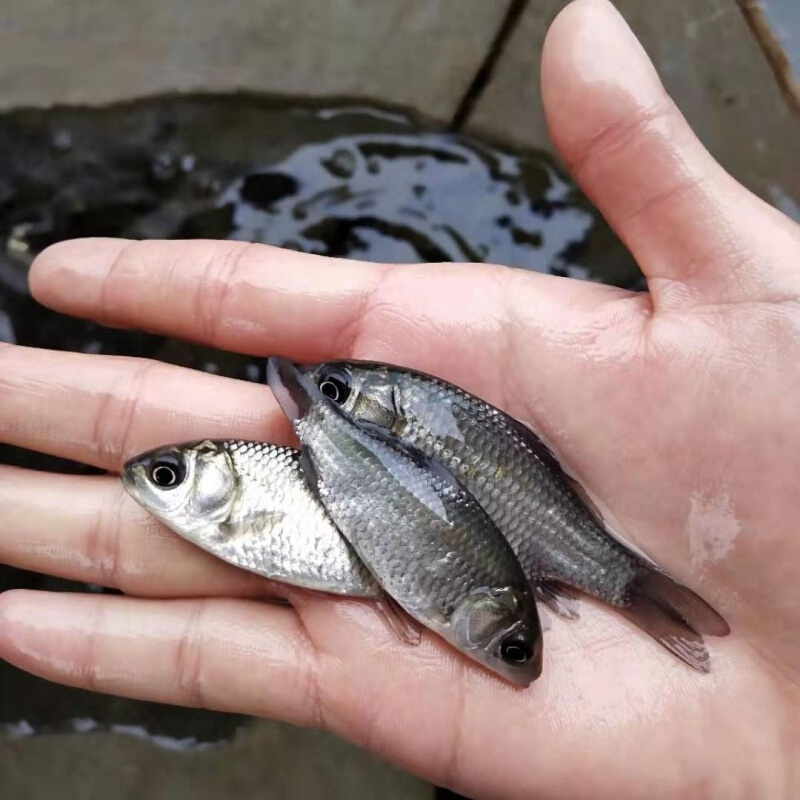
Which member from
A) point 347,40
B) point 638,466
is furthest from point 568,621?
point 347,40

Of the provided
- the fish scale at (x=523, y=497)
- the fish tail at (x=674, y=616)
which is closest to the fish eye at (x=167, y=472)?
the fish scale at (x=523, y=497)

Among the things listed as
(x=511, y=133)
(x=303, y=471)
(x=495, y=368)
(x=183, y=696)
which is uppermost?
(x=511, y=133)

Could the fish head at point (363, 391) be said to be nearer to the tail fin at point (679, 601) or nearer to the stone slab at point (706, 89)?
the tail fin at point (679, 601)

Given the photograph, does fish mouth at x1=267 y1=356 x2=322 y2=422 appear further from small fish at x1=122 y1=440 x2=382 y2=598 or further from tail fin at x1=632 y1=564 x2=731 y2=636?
tail fin at x1=632 y1=564 x2=731 y2=636

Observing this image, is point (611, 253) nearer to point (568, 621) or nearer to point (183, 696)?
point (568, 621)

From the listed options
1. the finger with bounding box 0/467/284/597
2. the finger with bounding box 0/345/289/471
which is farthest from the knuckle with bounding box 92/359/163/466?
the finger with bounding box 0/467/284/597

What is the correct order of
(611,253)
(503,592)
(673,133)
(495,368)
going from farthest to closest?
(611,253)
(495,368)
(673,133)
(503,592)

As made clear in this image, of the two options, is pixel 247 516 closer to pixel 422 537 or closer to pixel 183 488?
pixel 183 488
